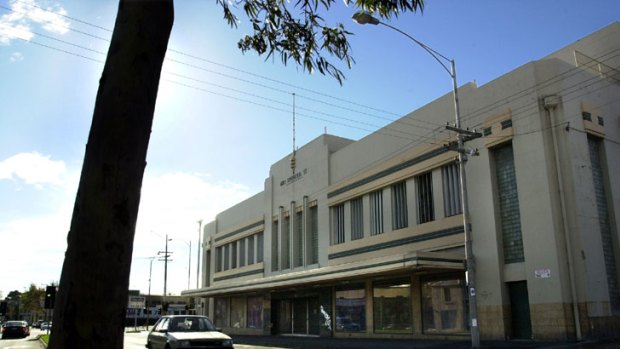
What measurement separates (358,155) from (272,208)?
1126 centimetres

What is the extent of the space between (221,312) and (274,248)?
1193cm

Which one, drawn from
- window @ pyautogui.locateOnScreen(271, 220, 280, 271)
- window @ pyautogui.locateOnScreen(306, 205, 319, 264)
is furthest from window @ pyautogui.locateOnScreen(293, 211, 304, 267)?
window @ pyautogui.locateOnScreen(271, 220, 280, 271)

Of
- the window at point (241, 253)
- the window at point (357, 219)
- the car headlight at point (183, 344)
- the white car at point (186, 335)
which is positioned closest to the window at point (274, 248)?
the window at point (241, 253)

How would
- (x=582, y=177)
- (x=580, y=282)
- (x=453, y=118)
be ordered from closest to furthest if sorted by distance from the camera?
(x=580, y=282)
(x=582, y=177)
(x=453, y=118)

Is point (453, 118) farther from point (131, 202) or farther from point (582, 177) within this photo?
point (131, 202)

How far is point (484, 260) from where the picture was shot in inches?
853

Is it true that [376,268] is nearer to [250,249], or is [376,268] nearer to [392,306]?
[392,306]

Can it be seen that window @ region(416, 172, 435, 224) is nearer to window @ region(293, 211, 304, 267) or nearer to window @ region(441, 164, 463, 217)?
window @ region(441, 164, 463, 217)

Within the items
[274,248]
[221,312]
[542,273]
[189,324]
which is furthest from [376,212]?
[221,312]

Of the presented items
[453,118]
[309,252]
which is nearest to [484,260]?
[453,118]

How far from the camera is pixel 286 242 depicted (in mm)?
37562

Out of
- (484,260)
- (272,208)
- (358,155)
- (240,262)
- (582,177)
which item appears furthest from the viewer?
(240,262)

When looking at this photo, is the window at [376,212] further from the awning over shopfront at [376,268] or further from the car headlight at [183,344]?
the car headlight at [183,344]

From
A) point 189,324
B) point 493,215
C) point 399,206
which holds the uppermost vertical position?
point 399,206
